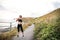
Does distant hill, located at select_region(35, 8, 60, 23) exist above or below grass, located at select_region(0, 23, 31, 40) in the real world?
above

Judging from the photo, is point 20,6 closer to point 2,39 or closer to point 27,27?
point 27,27

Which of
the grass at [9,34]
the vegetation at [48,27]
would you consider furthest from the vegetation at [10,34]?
the vegetation at [48,27]

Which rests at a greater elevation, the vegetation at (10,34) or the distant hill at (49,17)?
the distant hill at (49,17)

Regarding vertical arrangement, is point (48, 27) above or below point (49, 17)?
below

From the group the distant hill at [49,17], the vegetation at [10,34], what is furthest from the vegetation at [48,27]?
the vegetation at [10,34]

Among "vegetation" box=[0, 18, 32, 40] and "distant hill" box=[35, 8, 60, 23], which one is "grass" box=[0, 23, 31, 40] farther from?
"distant hill" box=[35, 8, 60, 23]

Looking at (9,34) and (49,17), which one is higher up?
(49,17)

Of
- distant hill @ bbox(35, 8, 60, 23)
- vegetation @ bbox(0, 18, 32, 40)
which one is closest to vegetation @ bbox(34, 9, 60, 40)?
distant hill @ bbox(35, 8, 60, 23)

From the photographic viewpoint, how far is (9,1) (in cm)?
346

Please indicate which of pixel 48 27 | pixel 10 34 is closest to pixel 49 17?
pixel 48 27

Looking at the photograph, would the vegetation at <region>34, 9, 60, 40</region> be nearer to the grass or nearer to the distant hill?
the distant hill

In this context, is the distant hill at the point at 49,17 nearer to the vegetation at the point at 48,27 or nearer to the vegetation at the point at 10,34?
the vegetation at the point at 48,27

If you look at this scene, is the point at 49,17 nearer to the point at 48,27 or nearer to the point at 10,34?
the point at 48,27

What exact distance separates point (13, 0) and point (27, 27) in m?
0.55
